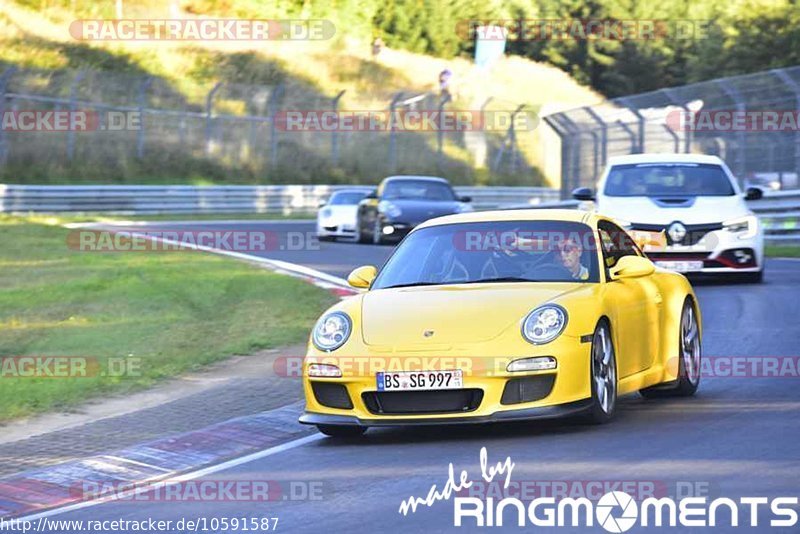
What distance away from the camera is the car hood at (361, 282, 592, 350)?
8.91m

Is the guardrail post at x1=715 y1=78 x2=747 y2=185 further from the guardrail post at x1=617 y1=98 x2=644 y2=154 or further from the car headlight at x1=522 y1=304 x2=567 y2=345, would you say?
the car headlight at x1=522 y1=304 x2=567 y2=345

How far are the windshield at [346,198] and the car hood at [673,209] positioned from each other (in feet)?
44.2

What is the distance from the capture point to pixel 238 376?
12.3m

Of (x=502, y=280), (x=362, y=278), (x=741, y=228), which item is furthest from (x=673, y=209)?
(x=502, y=280)

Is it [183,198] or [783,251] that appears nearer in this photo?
[783,251]

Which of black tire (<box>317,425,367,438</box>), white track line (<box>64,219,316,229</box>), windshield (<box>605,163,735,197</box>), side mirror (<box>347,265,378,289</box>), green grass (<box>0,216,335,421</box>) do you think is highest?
windshield (<box>605,163,735,197</box>)

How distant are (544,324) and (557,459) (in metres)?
1.10

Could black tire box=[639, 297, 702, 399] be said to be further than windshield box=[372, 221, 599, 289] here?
Yes

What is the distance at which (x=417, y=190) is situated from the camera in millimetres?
29172

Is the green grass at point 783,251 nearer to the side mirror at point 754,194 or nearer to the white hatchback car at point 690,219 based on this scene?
the side mirror at point 754,194

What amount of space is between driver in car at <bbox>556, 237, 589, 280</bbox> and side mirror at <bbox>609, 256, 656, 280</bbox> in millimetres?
185

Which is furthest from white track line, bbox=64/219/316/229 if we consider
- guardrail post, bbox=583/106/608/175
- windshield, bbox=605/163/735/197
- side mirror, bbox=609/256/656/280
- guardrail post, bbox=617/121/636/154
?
side mirror, bbox=609/256/656/280

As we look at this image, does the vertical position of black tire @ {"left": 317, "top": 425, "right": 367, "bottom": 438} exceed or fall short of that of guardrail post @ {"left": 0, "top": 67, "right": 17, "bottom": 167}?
it falls short

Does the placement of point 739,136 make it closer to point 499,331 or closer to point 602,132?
point 602,132
